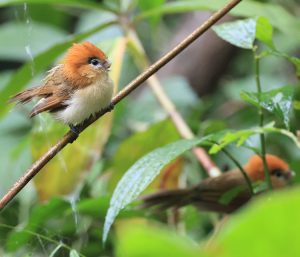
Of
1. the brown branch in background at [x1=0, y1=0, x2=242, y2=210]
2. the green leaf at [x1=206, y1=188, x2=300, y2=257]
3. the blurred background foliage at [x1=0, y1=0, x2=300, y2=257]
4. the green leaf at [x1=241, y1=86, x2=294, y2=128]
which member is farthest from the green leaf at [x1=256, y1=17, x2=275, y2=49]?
the green leaf at [x1=206, y1=188, x2=300, y2=257]

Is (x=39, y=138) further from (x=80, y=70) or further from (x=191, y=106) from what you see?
(x=191, y=106)

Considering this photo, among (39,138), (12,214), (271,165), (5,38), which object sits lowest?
(271,165)

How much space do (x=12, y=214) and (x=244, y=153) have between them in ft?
3.42

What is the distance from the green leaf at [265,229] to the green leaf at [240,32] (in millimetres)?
1215

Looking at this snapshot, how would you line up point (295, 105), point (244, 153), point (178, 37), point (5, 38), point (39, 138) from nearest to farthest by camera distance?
point (295, 105), point (39, 138), point (244, 153), point (5, 38), point (178, 37)

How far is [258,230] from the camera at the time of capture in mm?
314

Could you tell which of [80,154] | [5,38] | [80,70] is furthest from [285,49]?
[80,70]

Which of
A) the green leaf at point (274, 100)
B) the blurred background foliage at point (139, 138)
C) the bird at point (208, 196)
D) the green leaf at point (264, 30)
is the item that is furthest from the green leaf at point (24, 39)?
the green leaf at point (274, 100)

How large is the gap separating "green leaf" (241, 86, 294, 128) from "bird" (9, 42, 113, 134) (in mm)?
391

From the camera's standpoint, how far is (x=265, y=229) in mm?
314

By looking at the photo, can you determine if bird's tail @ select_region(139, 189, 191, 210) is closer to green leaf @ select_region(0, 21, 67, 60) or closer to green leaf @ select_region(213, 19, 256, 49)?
green leaf @ select_region(213, 19, 256, 49)

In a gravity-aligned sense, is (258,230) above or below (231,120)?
above

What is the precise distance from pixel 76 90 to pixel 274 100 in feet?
1.95

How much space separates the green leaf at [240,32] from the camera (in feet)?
4.98
